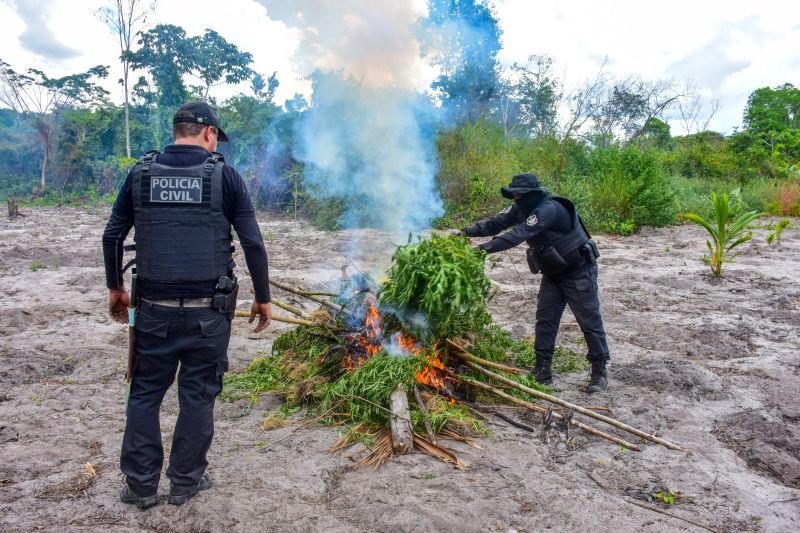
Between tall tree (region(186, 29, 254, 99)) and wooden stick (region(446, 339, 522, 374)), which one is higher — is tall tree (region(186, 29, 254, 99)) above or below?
above

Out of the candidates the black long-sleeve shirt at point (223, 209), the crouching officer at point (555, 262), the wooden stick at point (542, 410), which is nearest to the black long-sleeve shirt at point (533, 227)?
the crouching officer at point (555, 262)

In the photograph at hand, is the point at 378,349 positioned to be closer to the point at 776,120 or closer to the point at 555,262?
the point at 555,262

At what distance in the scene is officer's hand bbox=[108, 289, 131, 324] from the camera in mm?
3137

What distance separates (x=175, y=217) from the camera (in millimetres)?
2906

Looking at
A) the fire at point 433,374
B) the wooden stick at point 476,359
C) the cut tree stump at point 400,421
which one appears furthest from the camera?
the wooden stick at point 476,359

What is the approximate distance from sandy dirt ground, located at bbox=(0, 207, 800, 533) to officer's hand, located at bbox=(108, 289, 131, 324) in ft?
3.18

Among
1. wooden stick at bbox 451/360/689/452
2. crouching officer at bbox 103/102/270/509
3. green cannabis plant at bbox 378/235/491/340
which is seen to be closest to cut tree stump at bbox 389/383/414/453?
green cannabis plant at bbox 378/235/491/340

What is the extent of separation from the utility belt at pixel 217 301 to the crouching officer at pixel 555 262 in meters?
2.43

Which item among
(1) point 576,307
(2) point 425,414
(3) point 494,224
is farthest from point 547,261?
(2) point 425,414

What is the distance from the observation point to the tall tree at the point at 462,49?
24.5ft

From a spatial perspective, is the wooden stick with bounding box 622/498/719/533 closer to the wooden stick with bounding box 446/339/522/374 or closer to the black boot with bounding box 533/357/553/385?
the wooden stick with bounding box 446/339/522/374

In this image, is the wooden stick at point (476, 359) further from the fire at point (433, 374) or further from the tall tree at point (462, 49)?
the tall tree at point (462, 49)

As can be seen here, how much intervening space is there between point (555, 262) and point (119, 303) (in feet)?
11.5

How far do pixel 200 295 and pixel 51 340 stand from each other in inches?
165
